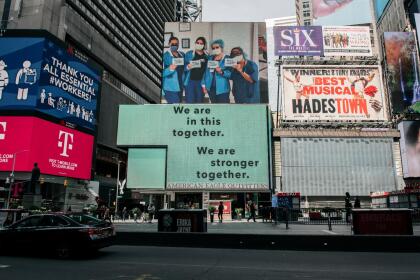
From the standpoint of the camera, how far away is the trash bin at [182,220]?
50.3 feet

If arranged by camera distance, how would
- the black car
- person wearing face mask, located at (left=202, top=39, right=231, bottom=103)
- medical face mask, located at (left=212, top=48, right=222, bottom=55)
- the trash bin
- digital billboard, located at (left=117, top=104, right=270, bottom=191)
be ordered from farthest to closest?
medical face mask, located at (left=212, top=48, right=222, bottom=55), person wearing face mask, located at (left=202, top=39, right=231, bottom=103), digital billboard, located at (left=117, top=104, right=270, bottom=191), the trash bin, the black car

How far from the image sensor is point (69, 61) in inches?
2406

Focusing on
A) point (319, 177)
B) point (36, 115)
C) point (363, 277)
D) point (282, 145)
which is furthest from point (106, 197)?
point (363, 277)

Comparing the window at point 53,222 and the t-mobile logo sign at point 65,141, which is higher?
the t-mobile logo sign at point 65,141

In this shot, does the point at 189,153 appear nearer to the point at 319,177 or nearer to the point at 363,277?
the point at 319,177

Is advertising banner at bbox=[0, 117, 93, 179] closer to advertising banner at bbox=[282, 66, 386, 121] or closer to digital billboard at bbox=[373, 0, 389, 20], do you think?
advertising banner at bbox=[282, 66, 386, 121]

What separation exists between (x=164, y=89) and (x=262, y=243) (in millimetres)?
59435

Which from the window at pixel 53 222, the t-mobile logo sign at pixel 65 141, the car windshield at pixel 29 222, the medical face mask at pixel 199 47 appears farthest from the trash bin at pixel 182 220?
the medical face mask at pixel 199 47

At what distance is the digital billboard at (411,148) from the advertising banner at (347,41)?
14459 mm

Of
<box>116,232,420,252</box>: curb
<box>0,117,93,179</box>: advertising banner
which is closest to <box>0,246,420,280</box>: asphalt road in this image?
<box>116,232,420,252</box>: curb

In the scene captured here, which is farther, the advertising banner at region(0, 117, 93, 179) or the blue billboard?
the blue billboard

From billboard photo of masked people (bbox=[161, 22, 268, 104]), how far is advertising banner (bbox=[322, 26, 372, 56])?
631 inches

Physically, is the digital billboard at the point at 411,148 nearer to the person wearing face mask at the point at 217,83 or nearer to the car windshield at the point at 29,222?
the person wearing face mask at the point at 217,83

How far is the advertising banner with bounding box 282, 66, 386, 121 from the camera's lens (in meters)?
58.5
